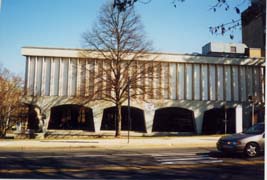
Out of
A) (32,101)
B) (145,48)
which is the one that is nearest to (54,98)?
(32,101)

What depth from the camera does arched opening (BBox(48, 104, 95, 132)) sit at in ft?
54.4

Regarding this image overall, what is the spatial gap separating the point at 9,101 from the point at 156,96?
660cm

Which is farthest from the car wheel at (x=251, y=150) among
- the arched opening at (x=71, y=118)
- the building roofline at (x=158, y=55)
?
the arched opening at (x=71, y=118)

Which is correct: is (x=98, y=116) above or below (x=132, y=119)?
above

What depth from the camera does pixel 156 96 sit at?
51.4 feet

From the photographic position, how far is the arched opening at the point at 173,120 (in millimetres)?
16917

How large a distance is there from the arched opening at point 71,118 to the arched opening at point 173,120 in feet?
11.3

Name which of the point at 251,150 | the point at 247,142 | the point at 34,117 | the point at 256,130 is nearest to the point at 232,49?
the point at 34,117

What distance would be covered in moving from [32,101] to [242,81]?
396 inches

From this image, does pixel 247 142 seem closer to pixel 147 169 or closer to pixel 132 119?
pixel 147 169

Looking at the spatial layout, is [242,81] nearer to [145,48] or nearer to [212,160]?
[145,48]

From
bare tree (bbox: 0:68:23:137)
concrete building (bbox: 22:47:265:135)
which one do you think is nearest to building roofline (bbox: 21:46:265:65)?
concrete building (bbox: 22:47:265:135)

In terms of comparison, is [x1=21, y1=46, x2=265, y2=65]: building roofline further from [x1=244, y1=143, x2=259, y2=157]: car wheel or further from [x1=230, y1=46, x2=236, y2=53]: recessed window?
[x1=244, y1=143, x2=259, y2=157]: car wheel

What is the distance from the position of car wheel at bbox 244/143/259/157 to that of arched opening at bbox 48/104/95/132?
11.0m
